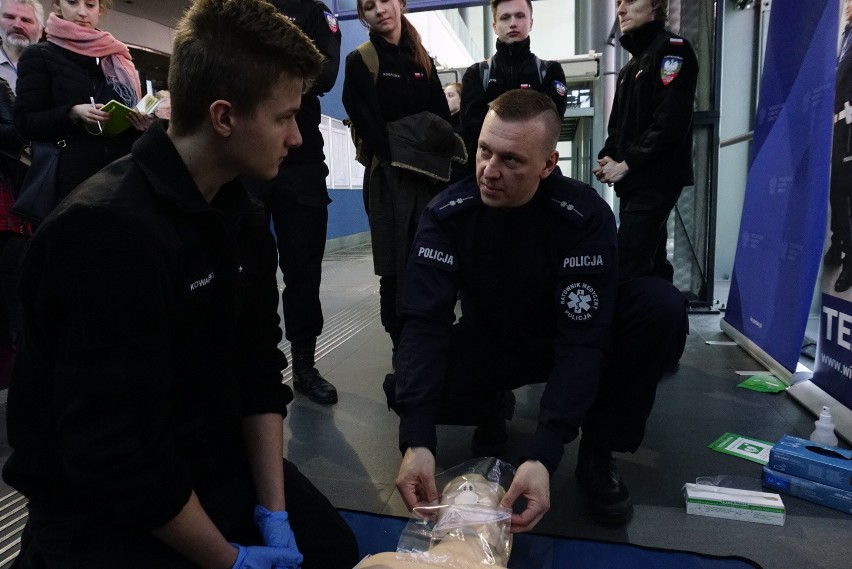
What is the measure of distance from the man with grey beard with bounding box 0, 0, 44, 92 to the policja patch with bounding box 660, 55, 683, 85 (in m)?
2.70

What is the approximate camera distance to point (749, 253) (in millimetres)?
2898

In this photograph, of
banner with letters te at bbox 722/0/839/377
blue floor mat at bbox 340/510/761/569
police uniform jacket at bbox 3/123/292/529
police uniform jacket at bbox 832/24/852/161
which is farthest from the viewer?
banner with letters te at bbox 722/0/839/377

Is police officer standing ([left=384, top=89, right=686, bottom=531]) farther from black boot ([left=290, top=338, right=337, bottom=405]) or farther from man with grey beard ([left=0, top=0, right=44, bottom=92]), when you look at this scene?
man with grey beard ([left=0, top=0, right=44, bottom=92])

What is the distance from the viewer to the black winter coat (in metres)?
2.00

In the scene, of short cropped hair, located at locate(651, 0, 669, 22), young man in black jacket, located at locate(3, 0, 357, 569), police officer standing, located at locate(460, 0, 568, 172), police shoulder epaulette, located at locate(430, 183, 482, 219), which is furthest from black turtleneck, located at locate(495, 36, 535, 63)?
young man in black jacket, located at locate(3, 0, 357, 569)

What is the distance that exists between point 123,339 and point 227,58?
0.45 m

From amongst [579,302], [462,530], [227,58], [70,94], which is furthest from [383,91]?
[462,530]

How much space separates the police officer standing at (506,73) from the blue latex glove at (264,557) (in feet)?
6.97

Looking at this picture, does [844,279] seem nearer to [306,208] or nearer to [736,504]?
[736,504]

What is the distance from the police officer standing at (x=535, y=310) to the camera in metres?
1.44

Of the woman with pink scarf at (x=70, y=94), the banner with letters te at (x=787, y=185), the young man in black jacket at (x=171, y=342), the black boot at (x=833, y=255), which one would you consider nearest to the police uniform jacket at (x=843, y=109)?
the banner with letters te at (x=787, y=185)

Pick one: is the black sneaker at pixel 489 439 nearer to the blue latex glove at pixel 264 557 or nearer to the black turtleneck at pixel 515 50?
the blue latex glove at pixel 264 557

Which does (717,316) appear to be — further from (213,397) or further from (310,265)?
(213,397)

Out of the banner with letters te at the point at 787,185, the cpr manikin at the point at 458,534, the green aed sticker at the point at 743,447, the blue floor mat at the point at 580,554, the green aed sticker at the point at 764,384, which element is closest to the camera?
the cpr manikin at the point at 458,534
